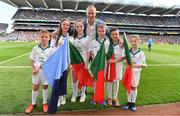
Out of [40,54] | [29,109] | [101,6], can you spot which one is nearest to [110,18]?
[101,6]

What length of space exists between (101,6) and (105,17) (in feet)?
17.5

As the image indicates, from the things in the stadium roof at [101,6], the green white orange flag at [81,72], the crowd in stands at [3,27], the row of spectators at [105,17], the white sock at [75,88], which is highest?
the stadium roof at [101,6]

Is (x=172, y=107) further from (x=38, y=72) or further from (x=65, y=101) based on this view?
(x=38, y=72)

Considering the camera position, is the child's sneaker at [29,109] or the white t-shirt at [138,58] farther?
the white t-shirt at [138,58]

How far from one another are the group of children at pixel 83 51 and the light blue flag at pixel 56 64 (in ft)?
0.45

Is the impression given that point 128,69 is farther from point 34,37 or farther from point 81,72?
point 34,37

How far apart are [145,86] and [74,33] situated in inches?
150

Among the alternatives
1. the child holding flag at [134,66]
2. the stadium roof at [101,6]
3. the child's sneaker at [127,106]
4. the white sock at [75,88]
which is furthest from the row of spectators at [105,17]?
the child's sneaker at [127,106]

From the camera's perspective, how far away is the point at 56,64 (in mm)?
7367

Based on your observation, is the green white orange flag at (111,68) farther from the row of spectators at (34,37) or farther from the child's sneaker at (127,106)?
the row of spectators at (34,37)

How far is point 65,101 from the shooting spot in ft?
26.5

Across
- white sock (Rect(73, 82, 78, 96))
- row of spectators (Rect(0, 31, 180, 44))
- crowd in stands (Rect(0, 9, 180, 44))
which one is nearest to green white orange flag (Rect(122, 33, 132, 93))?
white sock (Rect(73, 82, 78, 96))

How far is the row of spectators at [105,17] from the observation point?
85000 mm

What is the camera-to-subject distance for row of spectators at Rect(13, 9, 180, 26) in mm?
85000
